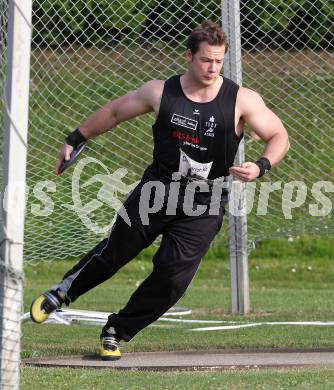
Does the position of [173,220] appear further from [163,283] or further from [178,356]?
[178,356]

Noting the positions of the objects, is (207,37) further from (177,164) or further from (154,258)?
(154,258)

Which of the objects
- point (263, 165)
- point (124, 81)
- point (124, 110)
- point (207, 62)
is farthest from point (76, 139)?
Result: point (124, 81)

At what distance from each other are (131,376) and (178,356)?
3.35 feet

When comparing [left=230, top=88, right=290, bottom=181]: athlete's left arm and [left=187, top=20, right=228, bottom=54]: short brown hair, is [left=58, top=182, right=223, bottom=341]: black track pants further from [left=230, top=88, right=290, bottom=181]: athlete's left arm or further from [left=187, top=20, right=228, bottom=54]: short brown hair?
[left=187, top=20, right=228, bottom=54]: short brown hair

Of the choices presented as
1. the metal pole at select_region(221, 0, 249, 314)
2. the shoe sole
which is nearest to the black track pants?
the shoe sole

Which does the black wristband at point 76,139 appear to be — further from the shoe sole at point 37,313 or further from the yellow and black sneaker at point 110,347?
the yellow and black sneaker at point 110,347

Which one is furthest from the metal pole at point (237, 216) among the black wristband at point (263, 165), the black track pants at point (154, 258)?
the black wristband at point (263, 165)

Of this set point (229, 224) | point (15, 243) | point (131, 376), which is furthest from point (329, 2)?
point (15, 243)

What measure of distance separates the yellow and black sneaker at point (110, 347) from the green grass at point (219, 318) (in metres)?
0.37

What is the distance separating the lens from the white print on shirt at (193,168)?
6781 millimetres

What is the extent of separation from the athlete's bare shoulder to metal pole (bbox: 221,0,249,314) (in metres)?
3.03

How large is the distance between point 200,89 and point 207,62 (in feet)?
0.74

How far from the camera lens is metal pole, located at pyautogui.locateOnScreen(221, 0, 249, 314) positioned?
32.4 ft

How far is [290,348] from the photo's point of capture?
7559 millimetres
